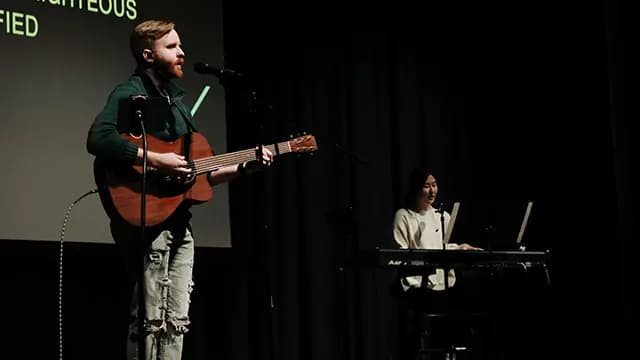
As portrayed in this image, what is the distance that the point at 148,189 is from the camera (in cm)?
354

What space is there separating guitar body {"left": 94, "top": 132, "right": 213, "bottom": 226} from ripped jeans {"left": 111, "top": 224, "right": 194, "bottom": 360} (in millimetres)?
76

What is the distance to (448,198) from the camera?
6.54m

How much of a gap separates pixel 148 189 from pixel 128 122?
0.90 feet

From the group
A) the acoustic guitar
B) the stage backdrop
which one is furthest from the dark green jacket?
the stage backdrop

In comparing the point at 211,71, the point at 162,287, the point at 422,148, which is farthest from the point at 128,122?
the point at 422,148

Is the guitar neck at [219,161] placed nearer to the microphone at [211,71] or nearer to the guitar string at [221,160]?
the guitar string at [221,160]

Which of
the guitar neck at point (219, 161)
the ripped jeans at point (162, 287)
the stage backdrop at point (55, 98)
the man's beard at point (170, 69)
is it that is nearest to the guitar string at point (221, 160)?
the guitar neck at point (219, 161)

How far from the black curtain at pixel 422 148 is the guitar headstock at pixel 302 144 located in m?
1.00

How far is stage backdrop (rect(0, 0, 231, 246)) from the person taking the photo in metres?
4.09

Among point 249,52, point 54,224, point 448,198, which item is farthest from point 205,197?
point 448,198

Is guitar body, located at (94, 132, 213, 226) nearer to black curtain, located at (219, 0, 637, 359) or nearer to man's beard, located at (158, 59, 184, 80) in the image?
man's beard, located at (158, 59, 184, 80)

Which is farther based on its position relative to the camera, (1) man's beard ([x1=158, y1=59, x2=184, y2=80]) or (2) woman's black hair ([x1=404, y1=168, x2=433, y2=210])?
(2) woman's black hair ([x1=404, y1=168, x2=433, y2=210])

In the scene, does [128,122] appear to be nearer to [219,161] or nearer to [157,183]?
[157,183]

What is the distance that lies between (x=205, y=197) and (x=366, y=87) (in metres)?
2.69
